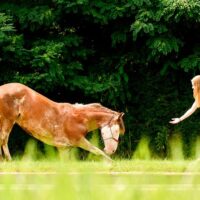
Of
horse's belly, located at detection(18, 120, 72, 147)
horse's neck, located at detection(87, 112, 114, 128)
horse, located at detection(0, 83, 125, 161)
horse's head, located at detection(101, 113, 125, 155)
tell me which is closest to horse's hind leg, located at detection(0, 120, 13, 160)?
horse, located at detection(0, 83, 125, 161)

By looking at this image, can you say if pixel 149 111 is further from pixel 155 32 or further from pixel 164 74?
pixel 155 32

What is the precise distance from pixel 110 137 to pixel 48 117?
151 cm

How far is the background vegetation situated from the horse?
9.78 ft

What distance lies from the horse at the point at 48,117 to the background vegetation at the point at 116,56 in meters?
2.98

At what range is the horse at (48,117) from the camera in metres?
13.8

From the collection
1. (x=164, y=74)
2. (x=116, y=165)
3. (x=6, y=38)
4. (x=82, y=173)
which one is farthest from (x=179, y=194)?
(x=164, y=74)

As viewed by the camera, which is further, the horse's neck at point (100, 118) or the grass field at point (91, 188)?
the horse's neck at point (100, 118)

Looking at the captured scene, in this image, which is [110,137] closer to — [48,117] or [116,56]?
[48,117]

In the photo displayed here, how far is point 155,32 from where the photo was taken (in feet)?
59.3

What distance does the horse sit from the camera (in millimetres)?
13812

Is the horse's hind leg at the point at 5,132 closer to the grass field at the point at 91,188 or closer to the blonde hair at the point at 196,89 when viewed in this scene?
the blonde hair at the point at 196,89

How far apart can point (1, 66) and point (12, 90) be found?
3.64 meters

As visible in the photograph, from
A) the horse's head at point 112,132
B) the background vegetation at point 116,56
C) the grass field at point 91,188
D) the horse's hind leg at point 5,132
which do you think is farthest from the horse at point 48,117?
the grass field at point 91,188

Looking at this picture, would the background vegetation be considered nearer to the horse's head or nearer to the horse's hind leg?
the horse's hind leg
